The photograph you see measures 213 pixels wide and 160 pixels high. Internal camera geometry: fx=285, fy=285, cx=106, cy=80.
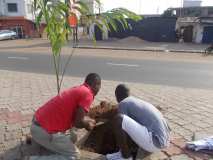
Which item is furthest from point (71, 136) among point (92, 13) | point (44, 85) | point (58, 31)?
point (44, 85)

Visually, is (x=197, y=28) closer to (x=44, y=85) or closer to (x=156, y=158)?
(x=44, y=85)

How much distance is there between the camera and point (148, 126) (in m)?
3.58

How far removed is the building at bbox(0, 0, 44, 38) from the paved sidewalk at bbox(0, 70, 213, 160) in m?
36.1

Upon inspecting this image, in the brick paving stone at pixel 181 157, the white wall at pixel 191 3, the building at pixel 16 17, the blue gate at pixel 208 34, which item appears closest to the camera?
the brick paving stone at pixel 181 157

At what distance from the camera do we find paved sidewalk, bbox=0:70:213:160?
13.8 feet

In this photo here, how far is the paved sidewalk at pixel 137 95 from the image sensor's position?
4191 millimetres

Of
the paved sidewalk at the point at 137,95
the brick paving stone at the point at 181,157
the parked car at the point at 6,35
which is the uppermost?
the parked car at the point at 6,35

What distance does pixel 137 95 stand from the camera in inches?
286

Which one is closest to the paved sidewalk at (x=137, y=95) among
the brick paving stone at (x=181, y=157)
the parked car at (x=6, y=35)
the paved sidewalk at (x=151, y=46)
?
the brick paving stone at (x=181, y=157)

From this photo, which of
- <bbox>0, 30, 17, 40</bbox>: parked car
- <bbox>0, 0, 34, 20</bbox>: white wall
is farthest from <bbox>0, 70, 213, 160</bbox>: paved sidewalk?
<bbox>0, 0, 34, 20</bbox>: white wall

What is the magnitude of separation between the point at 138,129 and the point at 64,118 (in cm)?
91

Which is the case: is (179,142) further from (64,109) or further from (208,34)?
(208,34)

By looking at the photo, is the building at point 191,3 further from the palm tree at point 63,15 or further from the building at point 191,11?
the palm tree at point 63,15

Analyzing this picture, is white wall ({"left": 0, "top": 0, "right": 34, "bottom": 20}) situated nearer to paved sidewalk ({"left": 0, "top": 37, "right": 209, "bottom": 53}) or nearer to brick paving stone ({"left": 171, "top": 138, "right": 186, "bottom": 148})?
paved sidewalk ({"left": 0, "top": 37, "right": 209, "bottom": 53})
